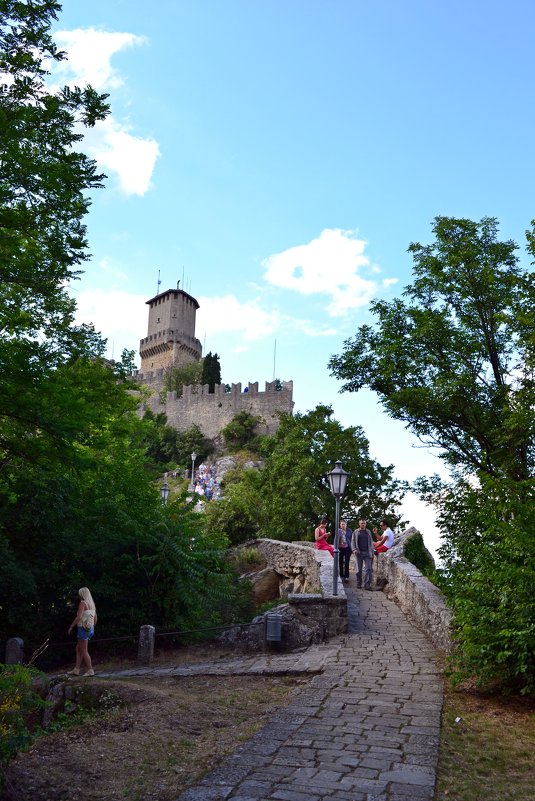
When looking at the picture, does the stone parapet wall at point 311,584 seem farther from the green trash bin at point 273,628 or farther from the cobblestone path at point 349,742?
the cobblestone path at point 349,742

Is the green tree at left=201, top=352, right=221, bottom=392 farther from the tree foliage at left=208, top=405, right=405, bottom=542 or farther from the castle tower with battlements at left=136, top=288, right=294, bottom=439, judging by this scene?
the tree foliage at left=208, top=405, right=405, bottom=542

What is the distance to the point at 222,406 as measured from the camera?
208 ft

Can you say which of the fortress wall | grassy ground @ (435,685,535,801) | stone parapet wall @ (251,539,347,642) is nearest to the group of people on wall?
stone parapet wall @ (251,539,347,642)

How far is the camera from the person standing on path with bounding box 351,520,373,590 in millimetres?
15508

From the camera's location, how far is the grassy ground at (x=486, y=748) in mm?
4746

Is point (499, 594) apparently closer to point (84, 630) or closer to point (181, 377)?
point (84, 630)

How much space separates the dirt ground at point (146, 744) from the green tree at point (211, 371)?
2323 inches

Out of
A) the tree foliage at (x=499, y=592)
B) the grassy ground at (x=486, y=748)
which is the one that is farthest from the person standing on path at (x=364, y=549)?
the grassy ground at (x=486, y=748)

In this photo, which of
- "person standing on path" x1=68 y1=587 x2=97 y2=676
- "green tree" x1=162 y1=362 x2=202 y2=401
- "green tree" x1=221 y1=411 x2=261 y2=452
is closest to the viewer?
"person standing on path" x1=68 y1=587 x2=97 y2=676

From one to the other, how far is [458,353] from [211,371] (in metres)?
51.5

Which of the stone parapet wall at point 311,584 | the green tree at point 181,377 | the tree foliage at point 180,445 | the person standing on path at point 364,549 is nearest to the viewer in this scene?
the stone parapet wall at point 311,584

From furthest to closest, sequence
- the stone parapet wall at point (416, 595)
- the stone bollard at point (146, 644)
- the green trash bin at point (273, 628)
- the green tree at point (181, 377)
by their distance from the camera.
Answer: the green tree at point (181, 377), the stone bollard at point (146, 644), the green trash bin at point (273, 628), the stone parapet wall at point (416, 595)

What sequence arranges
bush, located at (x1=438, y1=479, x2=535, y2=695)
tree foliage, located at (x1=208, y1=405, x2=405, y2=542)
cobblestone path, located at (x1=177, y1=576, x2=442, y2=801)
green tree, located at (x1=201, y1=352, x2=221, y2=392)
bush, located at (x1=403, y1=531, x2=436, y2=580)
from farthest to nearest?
green tree, located at (x1=201, y1=352, x2=221, y2=392) → tree foliage, located at (x1=208, y1=405, x2=405, y2=542) → bush, located at (x1=403, y1=531, x2=436, y2=580) → bush, located at (x1=438, y1=479, x2=535, y2=695) → cobblestone path, located at (x1=177, y1=576, x2=442, y2=801)

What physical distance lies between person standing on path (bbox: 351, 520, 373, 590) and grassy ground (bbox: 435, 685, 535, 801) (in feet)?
25.9
